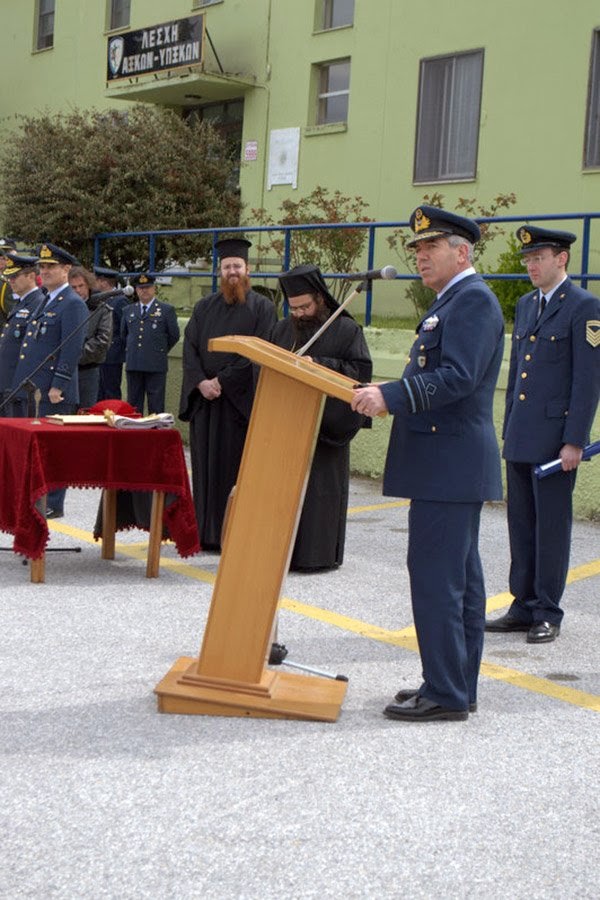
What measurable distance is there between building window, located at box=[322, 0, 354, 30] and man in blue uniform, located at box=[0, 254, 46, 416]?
9240 millimetres

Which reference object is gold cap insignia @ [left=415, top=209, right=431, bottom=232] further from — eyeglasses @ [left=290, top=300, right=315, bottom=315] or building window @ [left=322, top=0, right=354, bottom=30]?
building window @ [left=322, top=0, right=354, bottom=30]

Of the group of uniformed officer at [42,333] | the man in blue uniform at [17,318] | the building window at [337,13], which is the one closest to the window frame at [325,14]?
the building window at [337,13]

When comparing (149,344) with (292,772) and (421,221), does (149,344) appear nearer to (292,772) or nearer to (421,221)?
(421,221)

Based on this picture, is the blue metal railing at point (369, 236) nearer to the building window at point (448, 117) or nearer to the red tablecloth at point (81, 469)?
the building window at point (448, 117)

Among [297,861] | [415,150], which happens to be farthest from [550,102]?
[297,861]

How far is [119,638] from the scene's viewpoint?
5.39 m

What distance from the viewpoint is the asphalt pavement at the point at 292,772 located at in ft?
10.2

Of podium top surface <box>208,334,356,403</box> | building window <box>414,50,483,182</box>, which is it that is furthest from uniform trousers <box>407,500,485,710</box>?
building window <box>414,50,483,182</box>

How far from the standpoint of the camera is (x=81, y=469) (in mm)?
6617

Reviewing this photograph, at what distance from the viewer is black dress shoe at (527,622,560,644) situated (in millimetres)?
5637

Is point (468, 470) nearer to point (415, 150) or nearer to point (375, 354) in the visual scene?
point (375, 354)

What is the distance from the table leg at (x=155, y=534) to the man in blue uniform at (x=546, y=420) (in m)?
2.00

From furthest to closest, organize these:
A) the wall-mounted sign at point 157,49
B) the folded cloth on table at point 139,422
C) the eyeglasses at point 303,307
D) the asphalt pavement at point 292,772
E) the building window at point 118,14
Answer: the building window at point 118,14 < the wall-mounted sign at point 157,49 < the folded cloth on table at point 139,422 < the eyeglasses at point 303,307 < the asphalt pavement at point 292,772

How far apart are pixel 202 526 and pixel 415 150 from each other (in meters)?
9.27
